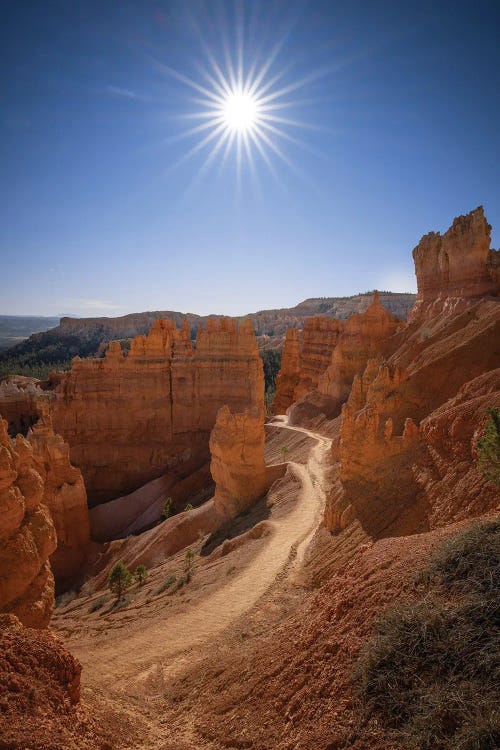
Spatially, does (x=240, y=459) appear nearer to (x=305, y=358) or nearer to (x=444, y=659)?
(x=444, y=659)

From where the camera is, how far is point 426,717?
4.73 m

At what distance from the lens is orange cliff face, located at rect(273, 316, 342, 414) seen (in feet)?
187

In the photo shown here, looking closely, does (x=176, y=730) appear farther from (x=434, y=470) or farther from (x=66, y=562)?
(x=66, y=562)

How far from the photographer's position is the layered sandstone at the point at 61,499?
26078 mm

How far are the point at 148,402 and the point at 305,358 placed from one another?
87.8ft

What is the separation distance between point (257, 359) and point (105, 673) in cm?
3039

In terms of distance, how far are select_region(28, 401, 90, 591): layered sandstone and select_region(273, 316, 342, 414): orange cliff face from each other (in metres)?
34.5

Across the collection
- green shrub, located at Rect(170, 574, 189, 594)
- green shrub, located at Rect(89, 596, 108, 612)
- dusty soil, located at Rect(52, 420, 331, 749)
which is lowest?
green shrub, located at Rect(89, 596, 108, 612)

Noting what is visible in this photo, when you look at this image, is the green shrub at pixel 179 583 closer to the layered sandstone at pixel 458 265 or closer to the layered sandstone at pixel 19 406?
the layered sandstone at pixel 458 265

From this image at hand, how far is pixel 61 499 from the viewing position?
26.5 meters

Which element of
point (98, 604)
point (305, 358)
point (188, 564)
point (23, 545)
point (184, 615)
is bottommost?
point (98, 604)

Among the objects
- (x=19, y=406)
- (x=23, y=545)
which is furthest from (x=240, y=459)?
(x=19, y=406)

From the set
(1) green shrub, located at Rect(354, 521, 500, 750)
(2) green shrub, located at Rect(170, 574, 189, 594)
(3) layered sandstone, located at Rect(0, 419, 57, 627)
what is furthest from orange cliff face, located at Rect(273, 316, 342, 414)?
(1) green shrub, located at Rect(354, 521, 500, 750)

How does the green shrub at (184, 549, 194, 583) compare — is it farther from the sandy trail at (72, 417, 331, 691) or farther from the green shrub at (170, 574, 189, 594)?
the sandy trail at (72, 417, 331, 691)
